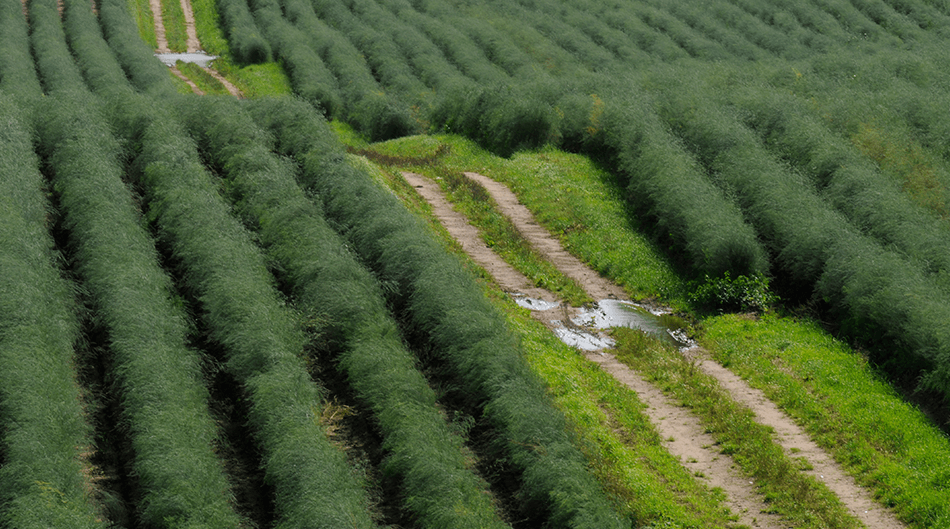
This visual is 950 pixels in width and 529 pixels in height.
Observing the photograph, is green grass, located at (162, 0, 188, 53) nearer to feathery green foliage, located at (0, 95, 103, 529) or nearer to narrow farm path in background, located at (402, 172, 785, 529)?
narrow farm path in background, located at (402, 172, 785, 529)

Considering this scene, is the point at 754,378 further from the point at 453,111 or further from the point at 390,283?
the point at 453,111

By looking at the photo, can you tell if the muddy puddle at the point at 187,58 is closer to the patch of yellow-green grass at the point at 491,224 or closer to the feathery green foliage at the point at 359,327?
the patch of yellow-green grass at the point at 491,224

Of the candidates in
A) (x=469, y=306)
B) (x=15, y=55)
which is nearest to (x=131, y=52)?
(x=15, y=55)

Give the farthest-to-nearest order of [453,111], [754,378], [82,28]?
[82,28]
[453,111]
[754,378]

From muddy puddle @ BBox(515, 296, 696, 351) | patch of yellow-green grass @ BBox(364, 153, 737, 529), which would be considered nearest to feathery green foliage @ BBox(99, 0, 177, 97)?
muddy puddle @ BBox(515, 296, 696, 351)

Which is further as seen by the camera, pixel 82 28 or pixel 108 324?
pixel 82 28

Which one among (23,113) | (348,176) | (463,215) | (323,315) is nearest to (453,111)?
(463,215)

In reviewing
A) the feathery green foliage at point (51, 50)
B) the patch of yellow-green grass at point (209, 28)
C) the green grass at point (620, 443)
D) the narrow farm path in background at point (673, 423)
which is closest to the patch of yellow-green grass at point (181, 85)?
the feathery green foliage at point (51, 50)
